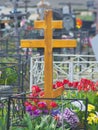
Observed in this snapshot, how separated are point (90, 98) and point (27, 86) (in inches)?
154

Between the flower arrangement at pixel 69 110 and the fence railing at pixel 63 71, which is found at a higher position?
the fence railing at pixel 63 71


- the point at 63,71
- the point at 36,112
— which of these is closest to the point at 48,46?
the point at 36,112

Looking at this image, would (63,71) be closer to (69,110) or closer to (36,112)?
(36,112)

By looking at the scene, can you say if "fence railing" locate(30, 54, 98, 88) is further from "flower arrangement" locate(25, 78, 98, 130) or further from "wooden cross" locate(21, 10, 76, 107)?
"wooden cross" locate(21, 10, 76, 107)

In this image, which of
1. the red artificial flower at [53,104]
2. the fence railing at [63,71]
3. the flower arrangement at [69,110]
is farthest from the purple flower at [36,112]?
the fence railing at [63,71]

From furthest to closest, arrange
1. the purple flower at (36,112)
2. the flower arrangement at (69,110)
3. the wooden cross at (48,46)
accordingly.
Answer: the wooden cross at (48,46), the purple flower at (36,112), the flower arrangement at (69,110)

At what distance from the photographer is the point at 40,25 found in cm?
680

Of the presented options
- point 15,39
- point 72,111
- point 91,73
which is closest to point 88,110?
point 72,111

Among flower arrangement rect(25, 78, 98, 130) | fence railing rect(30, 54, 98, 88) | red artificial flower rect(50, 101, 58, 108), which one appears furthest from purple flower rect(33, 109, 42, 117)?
fence railing rect(30, 54, 98, 88)

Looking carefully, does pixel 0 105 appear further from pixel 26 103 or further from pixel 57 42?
pixel 57 42

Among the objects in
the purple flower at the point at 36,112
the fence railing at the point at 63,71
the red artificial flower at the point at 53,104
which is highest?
the fence railing at the point at 63,71

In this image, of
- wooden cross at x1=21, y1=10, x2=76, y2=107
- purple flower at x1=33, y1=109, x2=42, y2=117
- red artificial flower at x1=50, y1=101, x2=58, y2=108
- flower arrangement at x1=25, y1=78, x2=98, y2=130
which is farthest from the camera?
wooden cross at x1=21, y1=10, x2=76, y2=107

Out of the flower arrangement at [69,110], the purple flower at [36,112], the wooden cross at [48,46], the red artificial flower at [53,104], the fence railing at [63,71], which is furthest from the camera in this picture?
the fence railing at [63,71]

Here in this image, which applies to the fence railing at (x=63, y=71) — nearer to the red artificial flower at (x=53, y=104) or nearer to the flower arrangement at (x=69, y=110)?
the flower arrangement at (x=69, y=110)
